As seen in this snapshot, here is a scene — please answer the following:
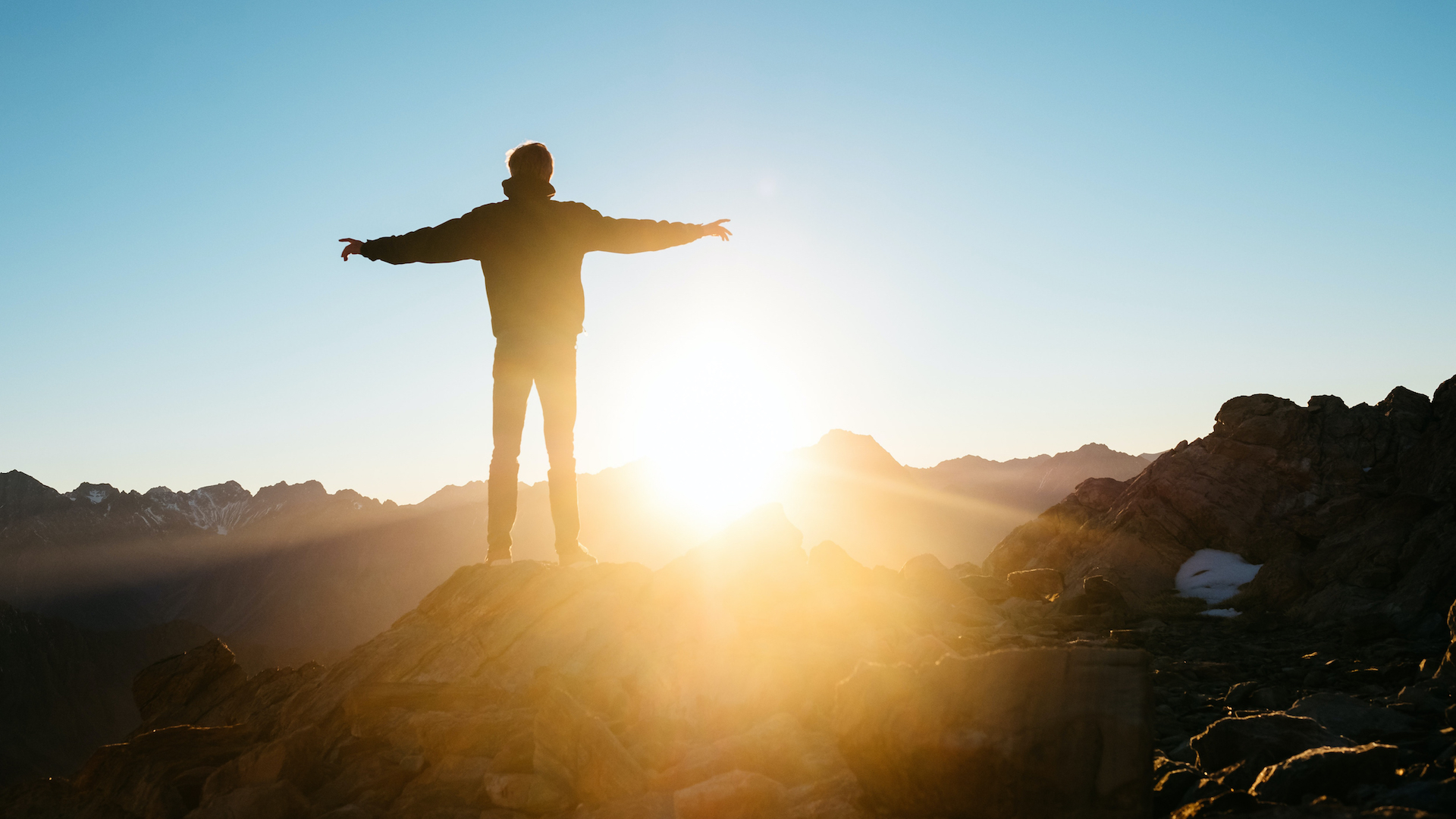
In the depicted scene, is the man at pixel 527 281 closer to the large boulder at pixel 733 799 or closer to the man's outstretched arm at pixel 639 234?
the man's outstretched arm at pixel 639 234

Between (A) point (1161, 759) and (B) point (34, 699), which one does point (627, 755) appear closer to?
(A) point (1161, 759)

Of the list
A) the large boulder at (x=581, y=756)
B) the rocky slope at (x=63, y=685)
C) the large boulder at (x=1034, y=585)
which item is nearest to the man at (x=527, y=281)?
the large boulder at (x=581, y=756)

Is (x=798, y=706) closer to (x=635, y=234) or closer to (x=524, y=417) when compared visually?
(x=524, y=417)

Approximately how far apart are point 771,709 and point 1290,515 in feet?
68.1

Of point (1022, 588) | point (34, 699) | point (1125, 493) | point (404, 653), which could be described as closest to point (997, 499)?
point (1125, 493)

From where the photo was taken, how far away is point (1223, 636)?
11.7 m

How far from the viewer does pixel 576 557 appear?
9281mm

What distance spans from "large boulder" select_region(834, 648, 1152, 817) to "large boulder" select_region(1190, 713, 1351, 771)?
1.00 meters

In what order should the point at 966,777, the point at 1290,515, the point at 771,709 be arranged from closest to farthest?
the point at 966,777 → the point at 771,709 → the point at 1290,515

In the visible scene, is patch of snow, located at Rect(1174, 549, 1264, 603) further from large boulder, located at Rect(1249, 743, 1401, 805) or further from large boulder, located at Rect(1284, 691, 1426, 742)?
large boulder, located at Rect(1249, 743, 1401, 805)

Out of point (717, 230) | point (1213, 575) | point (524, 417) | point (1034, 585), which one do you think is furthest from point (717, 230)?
point (1213, 575)

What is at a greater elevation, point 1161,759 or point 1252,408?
point 1252,408

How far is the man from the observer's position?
28.8 ft

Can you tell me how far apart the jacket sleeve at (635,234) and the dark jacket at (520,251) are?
0.30ft
